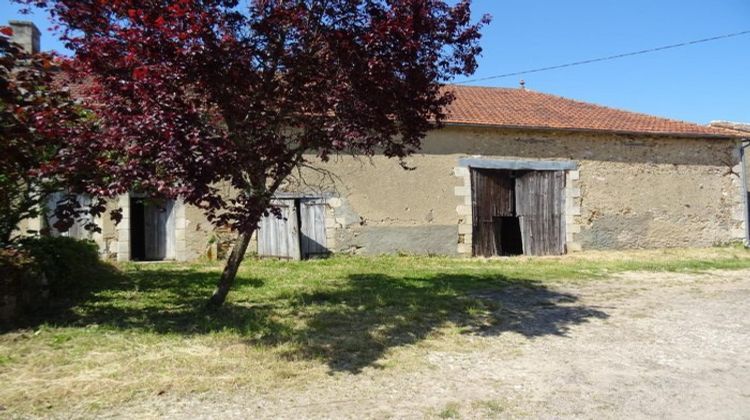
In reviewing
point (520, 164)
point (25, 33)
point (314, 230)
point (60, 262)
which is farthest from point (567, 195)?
point (25, 33)

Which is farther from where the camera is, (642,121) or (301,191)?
(642,121)

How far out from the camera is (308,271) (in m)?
9.22

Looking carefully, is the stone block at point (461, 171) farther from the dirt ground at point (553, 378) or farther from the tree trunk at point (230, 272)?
the tree trunk at point (230, 272)

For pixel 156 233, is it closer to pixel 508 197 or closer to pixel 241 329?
pixel 241 329

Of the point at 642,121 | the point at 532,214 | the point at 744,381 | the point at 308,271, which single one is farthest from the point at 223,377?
the point at 642,121

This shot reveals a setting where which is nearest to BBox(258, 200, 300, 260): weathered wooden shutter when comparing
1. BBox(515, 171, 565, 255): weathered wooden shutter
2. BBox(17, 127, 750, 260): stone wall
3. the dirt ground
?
BBox(17, 127, 750, 260): stone wall

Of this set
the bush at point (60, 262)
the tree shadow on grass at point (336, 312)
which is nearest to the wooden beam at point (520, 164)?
the tree shadow on grass at point (336, 312)

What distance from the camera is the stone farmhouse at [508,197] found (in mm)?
11250

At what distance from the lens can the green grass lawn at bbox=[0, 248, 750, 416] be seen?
3.79 meters

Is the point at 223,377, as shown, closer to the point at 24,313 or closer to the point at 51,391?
the point at 51,391

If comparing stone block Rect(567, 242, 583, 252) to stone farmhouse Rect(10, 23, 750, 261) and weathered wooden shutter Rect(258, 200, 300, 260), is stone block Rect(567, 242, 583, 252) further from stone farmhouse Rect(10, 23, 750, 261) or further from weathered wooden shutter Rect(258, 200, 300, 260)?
weathered wooden shutter Rect(258, 200, 300, 260)

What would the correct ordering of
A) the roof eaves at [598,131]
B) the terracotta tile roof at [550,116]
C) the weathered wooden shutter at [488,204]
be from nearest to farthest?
the roof eaves at [598,131] → the weathered wooden shutter at [488,204] → the terracotta tile roof at [550,116]

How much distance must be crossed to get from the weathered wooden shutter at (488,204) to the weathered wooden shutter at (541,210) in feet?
0.97

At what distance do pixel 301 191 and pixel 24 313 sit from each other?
630cm
